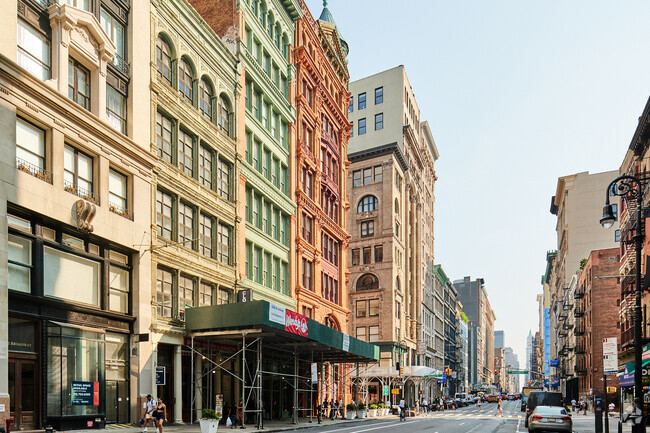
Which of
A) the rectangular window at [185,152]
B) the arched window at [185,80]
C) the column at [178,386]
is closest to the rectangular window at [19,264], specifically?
the column at [178,386]

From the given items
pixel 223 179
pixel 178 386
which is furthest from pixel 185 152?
pixel 178 386

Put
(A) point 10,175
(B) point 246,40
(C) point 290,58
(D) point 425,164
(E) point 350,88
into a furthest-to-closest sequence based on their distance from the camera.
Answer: (D) point 425,164 → (E) point 350,88 → (C) point 290,58 → (B) point 246,40 → (A) point 10,175

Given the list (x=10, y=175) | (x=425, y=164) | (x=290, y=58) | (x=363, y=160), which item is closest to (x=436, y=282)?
(x=425, y=164)

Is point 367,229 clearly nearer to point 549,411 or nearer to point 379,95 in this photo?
point 379,95

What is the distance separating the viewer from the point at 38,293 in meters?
23.7

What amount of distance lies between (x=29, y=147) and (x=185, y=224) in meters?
11.7

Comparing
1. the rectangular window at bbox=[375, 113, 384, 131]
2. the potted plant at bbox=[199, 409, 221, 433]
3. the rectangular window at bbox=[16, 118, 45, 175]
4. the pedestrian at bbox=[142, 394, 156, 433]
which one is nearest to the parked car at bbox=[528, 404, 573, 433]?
the potted plant at bbox=[199, 409, 221, 433]

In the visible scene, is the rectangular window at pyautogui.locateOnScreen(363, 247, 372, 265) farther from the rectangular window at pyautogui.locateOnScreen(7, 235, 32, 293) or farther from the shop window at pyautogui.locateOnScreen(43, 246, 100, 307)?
the rectangular window at pyautogui.locateOnScreen(7, 235, 32, 293)

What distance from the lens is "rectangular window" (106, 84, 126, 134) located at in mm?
29234

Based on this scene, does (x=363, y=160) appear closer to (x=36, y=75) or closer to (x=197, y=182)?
(x=197, y=182)

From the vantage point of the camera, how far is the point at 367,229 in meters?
87.0

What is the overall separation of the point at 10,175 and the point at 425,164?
96118 mm

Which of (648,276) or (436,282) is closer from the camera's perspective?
(648,276)

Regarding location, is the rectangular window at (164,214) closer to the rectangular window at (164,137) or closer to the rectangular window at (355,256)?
the rectangular window at (164,137)
